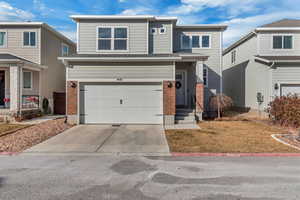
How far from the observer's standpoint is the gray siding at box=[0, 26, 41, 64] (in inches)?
557

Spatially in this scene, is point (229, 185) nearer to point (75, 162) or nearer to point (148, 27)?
point (75, 162)

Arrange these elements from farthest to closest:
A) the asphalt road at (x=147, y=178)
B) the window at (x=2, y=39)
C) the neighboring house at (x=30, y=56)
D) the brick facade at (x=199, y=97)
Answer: the window at (x=2, y=39)
the neighboring house at (x=30, y=56)
the brick facade at (x=199, y=97)
the asphalt road at (x=147, y=178)

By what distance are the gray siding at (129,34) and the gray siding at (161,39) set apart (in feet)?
2.20

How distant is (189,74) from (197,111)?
3.37 m

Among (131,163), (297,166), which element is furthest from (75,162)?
(297,166)

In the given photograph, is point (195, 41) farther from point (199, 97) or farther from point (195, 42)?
point (199, 97)

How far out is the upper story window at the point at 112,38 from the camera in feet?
43.7

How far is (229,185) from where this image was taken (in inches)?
155

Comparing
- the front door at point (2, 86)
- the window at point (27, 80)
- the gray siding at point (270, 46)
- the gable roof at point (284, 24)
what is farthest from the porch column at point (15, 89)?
the gable roof at point (284, 24)

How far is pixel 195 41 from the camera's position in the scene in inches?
583

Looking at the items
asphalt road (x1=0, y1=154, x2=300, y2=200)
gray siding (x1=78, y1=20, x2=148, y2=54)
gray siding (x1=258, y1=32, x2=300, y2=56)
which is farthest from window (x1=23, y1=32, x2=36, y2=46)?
gray siding (x1=258, y1=32, x2=300, y2=56)

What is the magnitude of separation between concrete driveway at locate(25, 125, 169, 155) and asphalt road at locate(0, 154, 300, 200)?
2.07 ft

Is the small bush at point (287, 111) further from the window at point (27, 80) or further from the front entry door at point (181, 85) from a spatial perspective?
the window at point (27, 80)

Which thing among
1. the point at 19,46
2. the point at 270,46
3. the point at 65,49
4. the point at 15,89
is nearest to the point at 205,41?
the point at 270,46
